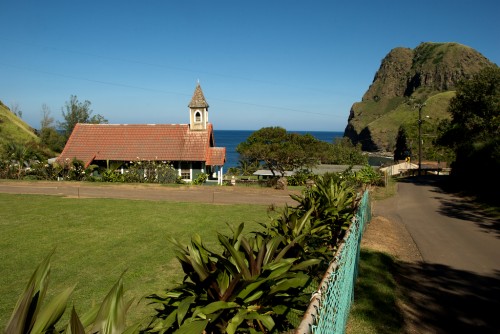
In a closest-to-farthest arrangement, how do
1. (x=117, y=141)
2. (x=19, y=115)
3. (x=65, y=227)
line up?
(x=65, y=227)
(x=117, y=141)
(x=19, y=115)

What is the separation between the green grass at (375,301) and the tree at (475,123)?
1736 cm

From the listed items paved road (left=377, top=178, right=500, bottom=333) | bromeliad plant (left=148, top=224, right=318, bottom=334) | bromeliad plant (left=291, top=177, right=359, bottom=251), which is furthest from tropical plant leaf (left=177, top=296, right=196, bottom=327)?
paved road (left=377, top=178, right=500, bottom=333)

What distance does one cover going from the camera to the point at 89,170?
24.6 m

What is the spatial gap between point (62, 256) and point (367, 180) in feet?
58.9

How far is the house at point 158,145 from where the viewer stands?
1164 inches

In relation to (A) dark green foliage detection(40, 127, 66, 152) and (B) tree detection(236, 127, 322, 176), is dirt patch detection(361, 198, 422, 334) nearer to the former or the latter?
(B) tree detection(236, 127, 322, 176)

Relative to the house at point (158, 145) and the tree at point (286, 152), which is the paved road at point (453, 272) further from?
the tree at point (286, 152)

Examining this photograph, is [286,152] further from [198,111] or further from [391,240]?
[391,240]

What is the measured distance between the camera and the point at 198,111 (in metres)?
30.7

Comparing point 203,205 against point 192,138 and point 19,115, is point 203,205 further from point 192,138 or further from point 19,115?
point 19,115

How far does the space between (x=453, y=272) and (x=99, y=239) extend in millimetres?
9118

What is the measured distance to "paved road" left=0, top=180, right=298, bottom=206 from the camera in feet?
60.2

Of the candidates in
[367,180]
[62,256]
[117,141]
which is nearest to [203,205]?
[62,256]

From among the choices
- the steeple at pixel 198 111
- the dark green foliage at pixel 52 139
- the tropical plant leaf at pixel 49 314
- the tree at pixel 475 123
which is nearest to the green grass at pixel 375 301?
the tropical plant leaf at pixel 49 314
